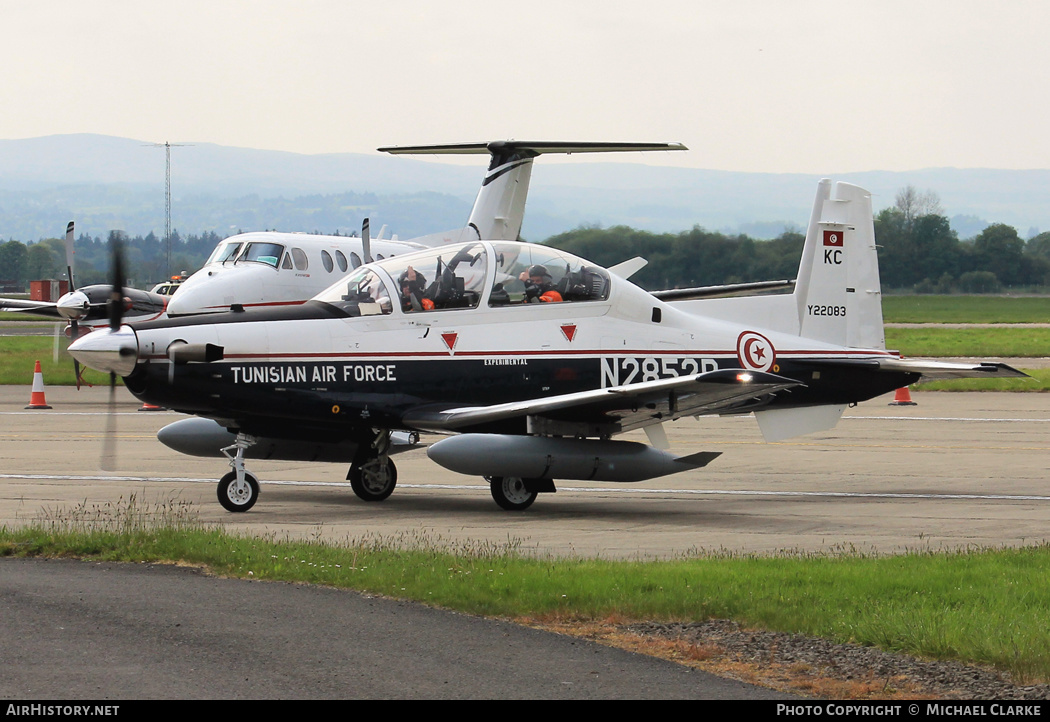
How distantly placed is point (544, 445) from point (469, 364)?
4.11 ft

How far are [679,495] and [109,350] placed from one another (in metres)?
6.54

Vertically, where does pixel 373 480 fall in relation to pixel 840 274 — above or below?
below

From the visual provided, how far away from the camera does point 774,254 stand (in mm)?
58969

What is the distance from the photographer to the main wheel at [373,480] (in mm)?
14367

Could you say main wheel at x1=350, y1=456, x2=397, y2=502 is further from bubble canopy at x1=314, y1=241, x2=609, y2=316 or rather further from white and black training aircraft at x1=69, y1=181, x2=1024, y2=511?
bubble canopy at x1=314, y1=241, x2=609, y2=316

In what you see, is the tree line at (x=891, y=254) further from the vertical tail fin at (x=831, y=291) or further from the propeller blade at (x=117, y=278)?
the propeller blade at (x=117, y=278)

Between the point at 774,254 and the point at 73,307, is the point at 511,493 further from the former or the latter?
the point at 774,254

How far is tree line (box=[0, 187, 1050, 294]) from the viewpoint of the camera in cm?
5769

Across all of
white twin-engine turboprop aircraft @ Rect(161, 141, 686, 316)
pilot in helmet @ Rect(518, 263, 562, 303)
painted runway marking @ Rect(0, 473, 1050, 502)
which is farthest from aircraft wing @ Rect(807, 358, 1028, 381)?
white twin-engine turboprop aircraft @ Rect(161, 141, 686, 316)

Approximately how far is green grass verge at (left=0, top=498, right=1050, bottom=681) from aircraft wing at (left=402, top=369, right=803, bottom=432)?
2.48 m

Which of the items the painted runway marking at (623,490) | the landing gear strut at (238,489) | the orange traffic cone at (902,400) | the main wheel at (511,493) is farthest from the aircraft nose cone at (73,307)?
the orange traffic cone at (902,400)

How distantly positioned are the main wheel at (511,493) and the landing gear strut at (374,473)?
4.43ft

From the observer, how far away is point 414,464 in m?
18.0

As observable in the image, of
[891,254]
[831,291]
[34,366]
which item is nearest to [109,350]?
[831,291]
